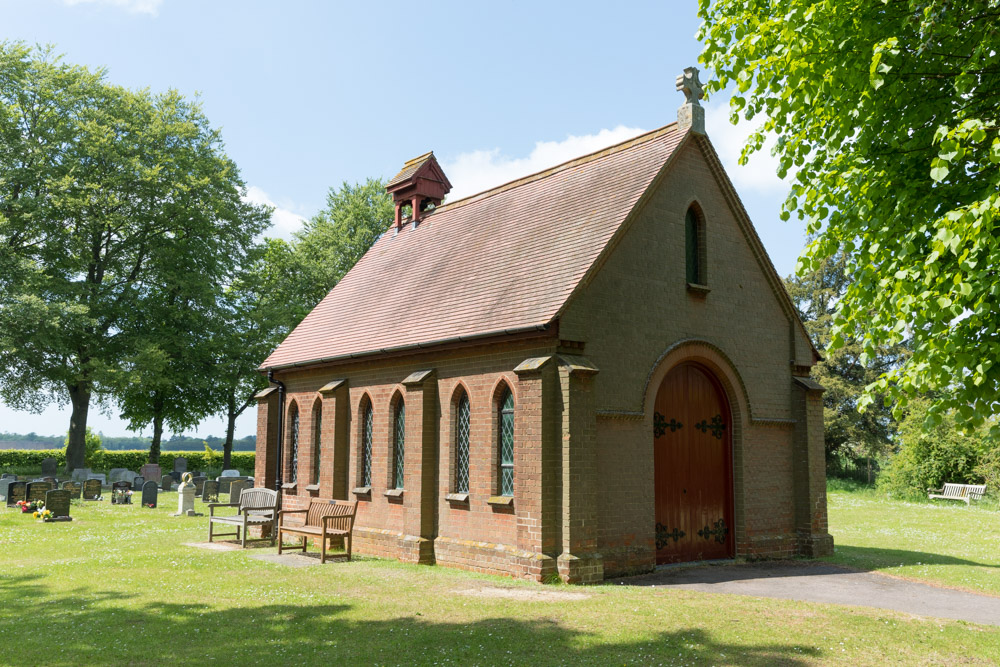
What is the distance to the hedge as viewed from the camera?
43.8 meters

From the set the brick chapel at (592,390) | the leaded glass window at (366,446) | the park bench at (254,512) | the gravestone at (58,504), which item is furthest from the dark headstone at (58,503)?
the leaded glass window at (366,446)

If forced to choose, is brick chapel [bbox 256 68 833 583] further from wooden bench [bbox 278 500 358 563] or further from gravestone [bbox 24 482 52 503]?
gravestone [bbox 24 482 52 503]

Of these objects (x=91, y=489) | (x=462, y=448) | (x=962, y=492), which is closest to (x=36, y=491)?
(x=91, y=489)

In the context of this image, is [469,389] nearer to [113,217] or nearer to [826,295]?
[113,217]

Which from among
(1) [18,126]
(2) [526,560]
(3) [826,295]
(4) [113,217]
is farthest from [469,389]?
(3) [826,295]

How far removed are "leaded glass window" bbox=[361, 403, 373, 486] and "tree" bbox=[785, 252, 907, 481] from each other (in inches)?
1434

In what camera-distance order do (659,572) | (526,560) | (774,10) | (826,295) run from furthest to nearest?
(826,295) < (659,572) < (526,560) < (774,10)

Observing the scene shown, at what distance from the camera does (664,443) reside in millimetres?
15836

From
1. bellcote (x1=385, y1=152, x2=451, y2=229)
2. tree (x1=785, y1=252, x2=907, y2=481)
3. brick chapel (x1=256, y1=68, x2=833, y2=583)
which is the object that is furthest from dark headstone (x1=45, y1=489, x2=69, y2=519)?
tree (x1=785, y1=252, x2=907, y2=481)

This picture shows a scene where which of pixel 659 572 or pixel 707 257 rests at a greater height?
pixel 707 257

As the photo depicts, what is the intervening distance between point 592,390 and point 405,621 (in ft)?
17.4

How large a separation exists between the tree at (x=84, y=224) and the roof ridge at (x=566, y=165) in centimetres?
2335

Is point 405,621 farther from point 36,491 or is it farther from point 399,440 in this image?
point 36,491

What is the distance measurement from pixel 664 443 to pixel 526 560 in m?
3.90
